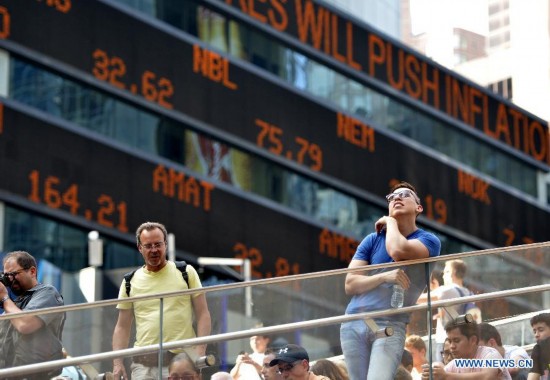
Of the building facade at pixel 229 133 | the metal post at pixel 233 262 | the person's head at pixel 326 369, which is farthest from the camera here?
the metal post at pixel 233 262

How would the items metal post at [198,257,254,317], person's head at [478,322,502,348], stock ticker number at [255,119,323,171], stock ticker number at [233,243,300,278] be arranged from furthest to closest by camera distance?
stock ticker number at [255,119,323,171]
stock ticker number at [233,243,300,278]
metal post at [198,257,254,317]
person's head at [478,322,502,348]

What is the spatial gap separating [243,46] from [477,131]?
9956 mm

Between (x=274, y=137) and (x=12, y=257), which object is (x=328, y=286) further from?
(x=274, y=137)

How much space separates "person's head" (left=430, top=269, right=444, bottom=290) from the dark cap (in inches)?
39.4

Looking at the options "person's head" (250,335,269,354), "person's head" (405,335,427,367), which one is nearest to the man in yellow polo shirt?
"person's head" (250,335,269,354)

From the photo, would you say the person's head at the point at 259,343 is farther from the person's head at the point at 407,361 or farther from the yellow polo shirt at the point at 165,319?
the person's head at the point at 407,361

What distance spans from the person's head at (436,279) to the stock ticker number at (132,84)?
23.5 metres

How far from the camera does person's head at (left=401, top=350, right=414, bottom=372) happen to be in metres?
11.4

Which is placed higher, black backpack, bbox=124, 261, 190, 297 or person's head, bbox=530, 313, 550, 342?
black backpack, bbox=124, 261, 190, 297

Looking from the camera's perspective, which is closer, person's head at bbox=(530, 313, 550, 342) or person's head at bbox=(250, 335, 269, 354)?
person's head at bbox=(250, 335, 269, 354)

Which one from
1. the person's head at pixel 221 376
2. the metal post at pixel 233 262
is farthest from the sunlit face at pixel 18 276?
the metal post at pixel 233 262

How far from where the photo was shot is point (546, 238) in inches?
1918

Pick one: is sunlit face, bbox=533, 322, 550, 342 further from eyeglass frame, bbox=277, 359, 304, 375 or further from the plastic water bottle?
eyeglass frame, bbox=277, 359, 304, 375

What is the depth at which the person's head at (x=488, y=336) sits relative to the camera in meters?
11.6
